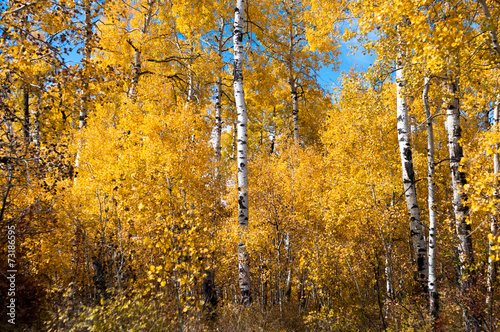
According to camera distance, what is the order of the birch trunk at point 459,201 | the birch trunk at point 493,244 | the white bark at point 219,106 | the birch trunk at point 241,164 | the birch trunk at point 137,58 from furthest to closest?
1. the white bark at point 219,106
2. the birch trunk at point 137,58
3. the birch trunk at point 241,164
4. the birch trunk at point 459,201
5. the birch trunk at point 493,244

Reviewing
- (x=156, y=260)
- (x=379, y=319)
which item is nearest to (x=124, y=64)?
(x=156, y=260)

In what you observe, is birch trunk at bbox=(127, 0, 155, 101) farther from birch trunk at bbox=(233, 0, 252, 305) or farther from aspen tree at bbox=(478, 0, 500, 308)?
aspen tree at bbox=(478, 0, 500, 308)

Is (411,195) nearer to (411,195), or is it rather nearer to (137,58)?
(411,195)

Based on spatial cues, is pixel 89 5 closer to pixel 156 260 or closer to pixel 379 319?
pixel 156 260

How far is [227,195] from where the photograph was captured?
948 cm

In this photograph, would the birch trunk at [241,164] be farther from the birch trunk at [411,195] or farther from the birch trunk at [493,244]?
the birch trunk at [493,244]

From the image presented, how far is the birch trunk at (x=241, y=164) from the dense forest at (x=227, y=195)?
0.12 ft

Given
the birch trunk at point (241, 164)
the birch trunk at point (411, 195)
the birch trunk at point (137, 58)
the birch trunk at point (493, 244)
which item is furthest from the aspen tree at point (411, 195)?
the birch trunk at point (137, 58)

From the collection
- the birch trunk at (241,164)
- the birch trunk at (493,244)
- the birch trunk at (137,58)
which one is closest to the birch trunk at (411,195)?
the birch trunk at (493,244)

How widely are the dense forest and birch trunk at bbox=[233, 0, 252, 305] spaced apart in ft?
0.12

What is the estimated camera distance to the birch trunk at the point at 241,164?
6039mm

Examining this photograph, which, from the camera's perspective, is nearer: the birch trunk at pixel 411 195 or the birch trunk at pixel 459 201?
the birch trunk at pixel 459 201

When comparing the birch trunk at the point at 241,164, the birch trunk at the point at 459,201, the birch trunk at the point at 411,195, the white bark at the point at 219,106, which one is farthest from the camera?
the white bark at the point at 219,106

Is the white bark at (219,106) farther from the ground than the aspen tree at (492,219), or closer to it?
farther from the ground
